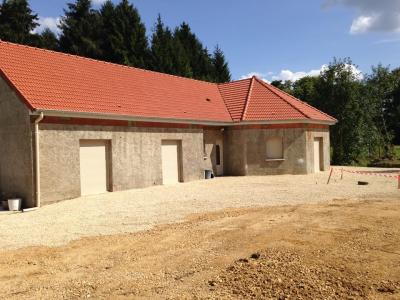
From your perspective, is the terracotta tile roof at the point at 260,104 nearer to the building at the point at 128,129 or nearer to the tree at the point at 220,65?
the building at the point at 128,129

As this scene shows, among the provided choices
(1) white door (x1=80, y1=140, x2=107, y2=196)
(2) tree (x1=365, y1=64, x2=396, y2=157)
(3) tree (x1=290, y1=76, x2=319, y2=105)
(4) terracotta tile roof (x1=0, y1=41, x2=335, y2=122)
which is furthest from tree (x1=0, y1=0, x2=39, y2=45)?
(3) tree (x1=290, y1=76, x2=319, y2=105)

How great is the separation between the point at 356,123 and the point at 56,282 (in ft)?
110

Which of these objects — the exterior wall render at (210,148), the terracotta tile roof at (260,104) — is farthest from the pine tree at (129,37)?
the exterior wall render at (210,148)

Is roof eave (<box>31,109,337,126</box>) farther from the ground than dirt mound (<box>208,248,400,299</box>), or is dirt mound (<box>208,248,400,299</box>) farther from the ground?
roof eave (<box>31,109,337,126</box>)

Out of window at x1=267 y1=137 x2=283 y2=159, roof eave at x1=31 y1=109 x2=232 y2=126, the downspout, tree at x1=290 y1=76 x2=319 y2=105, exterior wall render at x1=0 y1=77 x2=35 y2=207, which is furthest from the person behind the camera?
tree at x1=290 y1=76 x2=319 y2=105

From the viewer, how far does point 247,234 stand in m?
8.73

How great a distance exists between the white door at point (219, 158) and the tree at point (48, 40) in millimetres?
23873

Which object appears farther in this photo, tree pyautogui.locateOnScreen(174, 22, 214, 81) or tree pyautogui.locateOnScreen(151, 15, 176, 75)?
tree pyautogui.locateOnScreen(174, 22, 214, 81)

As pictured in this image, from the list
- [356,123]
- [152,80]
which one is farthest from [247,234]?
[356,123]

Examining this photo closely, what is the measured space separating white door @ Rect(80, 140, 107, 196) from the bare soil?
726 cm

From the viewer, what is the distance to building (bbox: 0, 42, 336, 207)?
14.8m

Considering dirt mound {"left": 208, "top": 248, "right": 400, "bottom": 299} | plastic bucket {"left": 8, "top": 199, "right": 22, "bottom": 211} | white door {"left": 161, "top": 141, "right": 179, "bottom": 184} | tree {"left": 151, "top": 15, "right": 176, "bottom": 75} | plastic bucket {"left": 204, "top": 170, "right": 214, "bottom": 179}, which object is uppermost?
tree {"left": 151, "top": 15, "right": 176, "bottom": 75}

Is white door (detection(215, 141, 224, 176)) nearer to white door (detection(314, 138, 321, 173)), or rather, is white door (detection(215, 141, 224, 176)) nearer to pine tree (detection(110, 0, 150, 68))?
white door (detection(314, 138, 321, 173))

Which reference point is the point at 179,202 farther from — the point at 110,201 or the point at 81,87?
the point at 81,87
